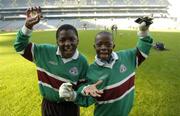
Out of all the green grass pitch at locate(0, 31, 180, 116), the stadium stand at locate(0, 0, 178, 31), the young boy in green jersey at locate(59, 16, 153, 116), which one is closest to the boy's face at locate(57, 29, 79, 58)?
the young boy in green jersey at locate(59, 16, 153, 116)

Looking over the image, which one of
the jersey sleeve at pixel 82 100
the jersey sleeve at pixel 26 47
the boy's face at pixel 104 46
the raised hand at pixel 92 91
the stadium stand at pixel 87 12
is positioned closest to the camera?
the raised hand at pixel 92 91

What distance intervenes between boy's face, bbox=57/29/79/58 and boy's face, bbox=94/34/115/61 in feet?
0.91

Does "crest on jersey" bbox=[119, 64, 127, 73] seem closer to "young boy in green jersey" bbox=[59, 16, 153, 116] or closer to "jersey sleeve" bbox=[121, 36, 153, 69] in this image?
"young boy in green jersey" bbox=[59, 16, 153, 116]

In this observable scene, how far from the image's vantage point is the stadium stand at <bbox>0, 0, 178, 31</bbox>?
59.9m

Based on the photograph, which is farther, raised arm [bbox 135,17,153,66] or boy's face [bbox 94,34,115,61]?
raised arm [bbox 135,17,153,66]

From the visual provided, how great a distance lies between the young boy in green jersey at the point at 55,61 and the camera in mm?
4168

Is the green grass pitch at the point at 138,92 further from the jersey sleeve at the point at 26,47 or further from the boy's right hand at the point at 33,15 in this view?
the boy's right hand at the point at 33,15

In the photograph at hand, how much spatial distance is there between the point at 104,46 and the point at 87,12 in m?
61.3

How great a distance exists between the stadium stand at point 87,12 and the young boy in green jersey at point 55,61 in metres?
52.8

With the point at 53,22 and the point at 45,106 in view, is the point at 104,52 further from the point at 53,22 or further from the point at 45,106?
the point at 53,22

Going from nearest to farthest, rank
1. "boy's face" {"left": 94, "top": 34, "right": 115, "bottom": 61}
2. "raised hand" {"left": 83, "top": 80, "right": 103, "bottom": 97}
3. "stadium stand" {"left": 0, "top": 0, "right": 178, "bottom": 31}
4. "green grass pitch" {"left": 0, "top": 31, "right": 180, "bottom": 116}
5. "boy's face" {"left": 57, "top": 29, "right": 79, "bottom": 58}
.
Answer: "raised hand" {"left": 83, "top": 80, "right": 103, "bottom": 97}
"boy's face" {"left": 94, "top": 34, "right": 115, "bottom": 61}
"boy's face" {"left": 57, "top": 29, "right": 79, "bottom": 58}
"green grass pitch" {"left": 0, "top": 31, "right": 180, "bottom": 116}
"stadium stand" {"left": 0, "top": 0, "right": 178, "bottom": 31}

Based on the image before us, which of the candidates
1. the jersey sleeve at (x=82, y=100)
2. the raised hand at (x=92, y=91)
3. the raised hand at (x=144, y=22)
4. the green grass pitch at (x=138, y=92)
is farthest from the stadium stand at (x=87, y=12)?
the raised hand at (x=92, y=91)

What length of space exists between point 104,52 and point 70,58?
1.51ft

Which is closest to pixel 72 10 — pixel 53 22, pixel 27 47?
pixel 53 22
